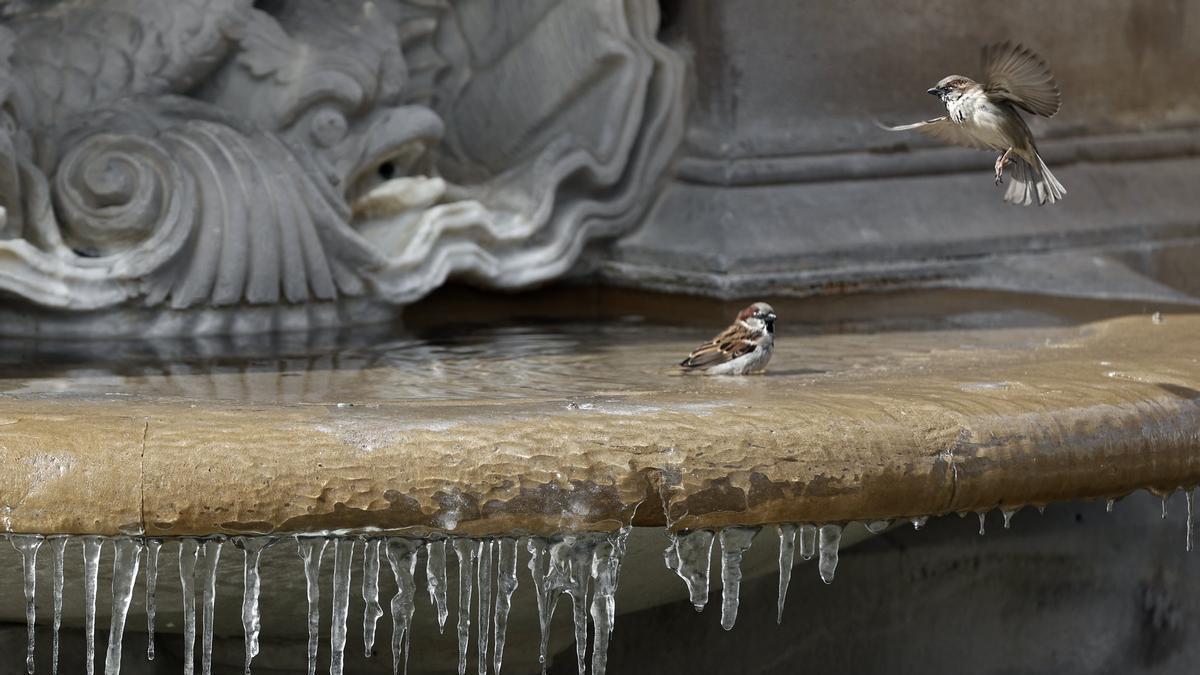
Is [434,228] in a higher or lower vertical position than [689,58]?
lower

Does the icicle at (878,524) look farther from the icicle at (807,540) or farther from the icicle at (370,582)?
the icicle at (370,582)

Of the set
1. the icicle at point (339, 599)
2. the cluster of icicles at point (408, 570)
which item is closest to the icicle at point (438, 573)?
the cluster of icicles at point (408, 570)

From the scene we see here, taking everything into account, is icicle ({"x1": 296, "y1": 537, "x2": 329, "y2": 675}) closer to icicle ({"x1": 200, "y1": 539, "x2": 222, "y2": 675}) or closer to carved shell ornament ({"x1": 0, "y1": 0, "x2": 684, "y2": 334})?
icicle ({"x1": 200, "y1": 539, "x2": 222, "y2": 675})

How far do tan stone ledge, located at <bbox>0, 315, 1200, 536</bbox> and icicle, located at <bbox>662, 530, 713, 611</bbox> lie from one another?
2.6 inches

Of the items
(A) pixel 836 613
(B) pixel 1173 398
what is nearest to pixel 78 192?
(A) pixel 836 613

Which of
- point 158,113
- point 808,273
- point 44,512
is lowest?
point 44,512

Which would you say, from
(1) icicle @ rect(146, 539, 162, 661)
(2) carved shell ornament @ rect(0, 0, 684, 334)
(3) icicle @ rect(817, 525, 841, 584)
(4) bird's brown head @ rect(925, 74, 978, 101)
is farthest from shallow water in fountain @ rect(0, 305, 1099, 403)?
(4) bird's brown head @ rect(925, 74, 978, 101)

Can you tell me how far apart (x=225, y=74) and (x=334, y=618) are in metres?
1.73

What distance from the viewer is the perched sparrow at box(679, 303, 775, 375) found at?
2.93 meters

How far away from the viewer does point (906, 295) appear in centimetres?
404

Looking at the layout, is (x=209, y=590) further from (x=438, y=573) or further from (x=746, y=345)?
(x=746, y=345)

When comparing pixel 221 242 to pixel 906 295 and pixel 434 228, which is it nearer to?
pixel 434 228

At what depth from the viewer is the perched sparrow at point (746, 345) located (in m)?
2.93

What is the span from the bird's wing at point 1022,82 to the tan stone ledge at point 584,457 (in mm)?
413
